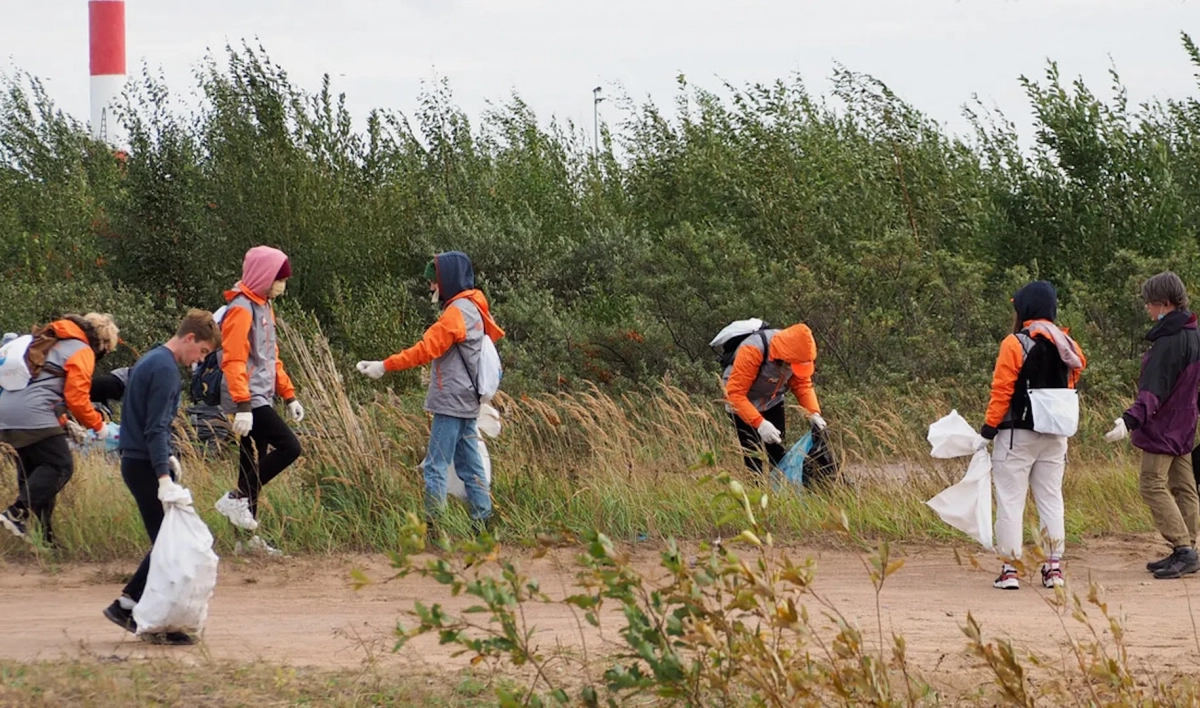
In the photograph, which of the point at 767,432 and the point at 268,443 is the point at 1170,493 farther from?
the point at 268,443

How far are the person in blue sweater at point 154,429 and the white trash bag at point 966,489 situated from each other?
13.7 feet

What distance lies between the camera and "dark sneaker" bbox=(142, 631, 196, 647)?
6551mm

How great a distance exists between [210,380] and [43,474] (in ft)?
6.47

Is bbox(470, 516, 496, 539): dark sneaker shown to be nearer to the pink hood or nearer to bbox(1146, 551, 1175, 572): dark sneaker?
the pink hood

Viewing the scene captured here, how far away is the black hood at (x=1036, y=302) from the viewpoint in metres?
8.05

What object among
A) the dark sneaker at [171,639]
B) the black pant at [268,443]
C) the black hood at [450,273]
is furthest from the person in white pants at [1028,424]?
the dark sneaker at [171,639]

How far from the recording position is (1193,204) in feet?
61.4

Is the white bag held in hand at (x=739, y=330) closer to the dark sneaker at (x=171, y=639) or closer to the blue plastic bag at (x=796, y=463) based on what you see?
the blue plastic bag at (x=796, y=463)

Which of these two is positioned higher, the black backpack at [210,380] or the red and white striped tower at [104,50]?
the red and white striped tower at [104,50]

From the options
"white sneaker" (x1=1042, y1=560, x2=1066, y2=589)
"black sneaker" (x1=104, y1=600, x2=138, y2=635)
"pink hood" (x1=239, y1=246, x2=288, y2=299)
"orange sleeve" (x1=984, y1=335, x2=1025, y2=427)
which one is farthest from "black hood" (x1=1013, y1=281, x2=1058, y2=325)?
"black sneaker" (x1=104, y1=600, x2=138, y2=635)

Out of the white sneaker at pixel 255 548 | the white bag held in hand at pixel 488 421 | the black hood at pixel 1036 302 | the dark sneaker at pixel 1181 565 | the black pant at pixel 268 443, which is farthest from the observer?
the white bag held in hand at pixel 488 421

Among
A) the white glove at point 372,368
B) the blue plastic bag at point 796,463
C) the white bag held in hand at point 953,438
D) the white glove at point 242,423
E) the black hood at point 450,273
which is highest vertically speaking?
the black hood at point 450,273

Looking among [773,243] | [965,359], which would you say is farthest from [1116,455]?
[773,243]

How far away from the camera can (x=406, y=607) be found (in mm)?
7781
